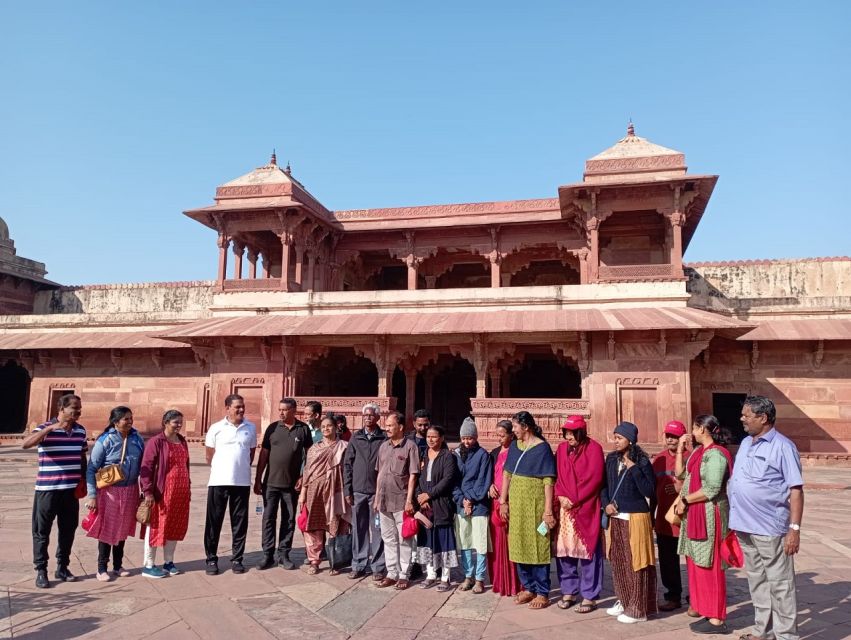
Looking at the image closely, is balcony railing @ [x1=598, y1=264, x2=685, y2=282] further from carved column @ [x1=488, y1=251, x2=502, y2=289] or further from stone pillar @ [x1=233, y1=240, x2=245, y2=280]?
stone pillar @ [x1=233, y1=240, x2=245, y2=280]

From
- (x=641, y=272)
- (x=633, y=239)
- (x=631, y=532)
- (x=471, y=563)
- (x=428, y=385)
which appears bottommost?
(x=471, y=563)

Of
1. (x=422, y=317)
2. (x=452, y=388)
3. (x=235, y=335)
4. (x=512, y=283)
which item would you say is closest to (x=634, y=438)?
(x=422, y=317)

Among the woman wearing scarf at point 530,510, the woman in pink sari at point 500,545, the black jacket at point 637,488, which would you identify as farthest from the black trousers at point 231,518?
the black jacket at point 637,488

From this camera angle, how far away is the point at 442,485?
4.51m

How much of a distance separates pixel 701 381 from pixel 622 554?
37.6 feet

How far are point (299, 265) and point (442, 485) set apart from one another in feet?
38.7

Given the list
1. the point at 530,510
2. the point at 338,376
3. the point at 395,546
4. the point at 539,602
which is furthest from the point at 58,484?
the point at 338,376

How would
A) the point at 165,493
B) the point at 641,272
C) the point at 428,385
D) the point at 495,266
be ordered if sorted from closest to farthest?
the point at 165,493 < the point at 641,272 < the point at 495,266 < the point at 428,385

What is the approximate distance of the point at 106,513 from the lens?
4609mm

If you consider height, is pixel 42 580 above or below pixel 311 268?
below

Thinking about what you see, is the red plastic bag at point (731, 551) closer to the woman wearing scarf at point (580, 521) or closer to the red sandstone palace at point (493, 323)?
the woman wearing scarf at point (580, 521)

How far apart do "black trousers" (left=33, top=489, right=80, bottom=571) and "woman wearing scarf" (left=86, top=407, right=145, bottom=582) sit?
0.65ft

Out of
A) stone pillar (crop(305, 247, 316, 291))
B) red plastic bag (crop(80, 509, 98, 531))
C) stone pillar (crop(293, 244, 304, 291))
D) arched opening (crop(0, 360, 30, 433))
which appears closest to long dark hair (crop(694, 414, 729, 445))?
red plastic bag (crop(80, 509, 98, 531))

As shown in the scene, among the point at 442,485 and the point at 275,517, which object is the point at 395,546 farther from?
the point at 275,517
